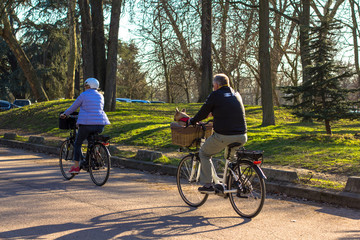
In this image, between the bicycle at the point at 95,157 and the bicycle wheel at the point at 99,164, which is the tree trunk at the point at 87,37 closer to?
the bicycle at the point at 95,157

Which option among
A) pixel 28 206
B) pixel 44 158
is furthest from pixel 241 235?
pixel 44 158

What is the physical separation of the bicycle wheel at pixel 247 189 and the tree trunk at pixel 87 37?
16877 mm

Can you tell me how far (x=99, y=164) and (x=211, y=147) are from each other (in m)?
2.74

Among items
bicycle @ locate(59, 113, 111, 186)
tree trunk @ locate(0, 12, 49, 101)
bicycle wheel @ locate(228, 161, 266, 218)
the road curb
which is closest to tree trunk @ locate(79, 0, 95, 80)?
tree trunk @ locate(0, 12, 49, 101)

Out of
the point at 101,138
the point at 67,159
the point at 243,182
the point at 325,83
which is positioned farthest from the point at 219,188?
the point at 325,83

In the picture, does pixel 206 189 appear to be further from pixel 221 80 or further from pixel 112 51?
pixel 112 51

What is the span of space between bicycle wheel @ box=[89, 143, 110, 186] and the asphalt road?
0.15 m

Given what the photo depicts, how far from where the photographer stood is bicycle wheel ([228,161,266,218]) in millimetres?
5289

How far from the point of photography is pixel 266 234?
4.72 meters

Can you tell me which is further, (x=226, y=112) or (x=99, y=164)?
(x=99, y=164)

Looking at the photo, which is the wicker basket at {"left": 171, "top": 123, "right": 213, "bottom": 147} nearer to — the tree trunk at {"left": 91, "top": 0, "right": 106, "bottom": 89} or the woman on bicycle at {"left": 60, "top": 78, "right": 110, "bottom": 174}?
the woman on bicycle at {"left": 60, "top": 78, "right": 110, "bottom": 174}

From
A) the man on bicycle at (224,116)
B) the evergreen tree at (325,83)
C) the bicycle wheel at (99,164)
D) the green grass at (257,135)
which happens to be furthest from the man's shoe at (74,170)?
the evergreen tree at (325,83)

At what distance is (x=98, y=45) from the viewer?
72.1 ft

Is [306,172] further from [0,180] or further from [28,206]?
[0,180]
